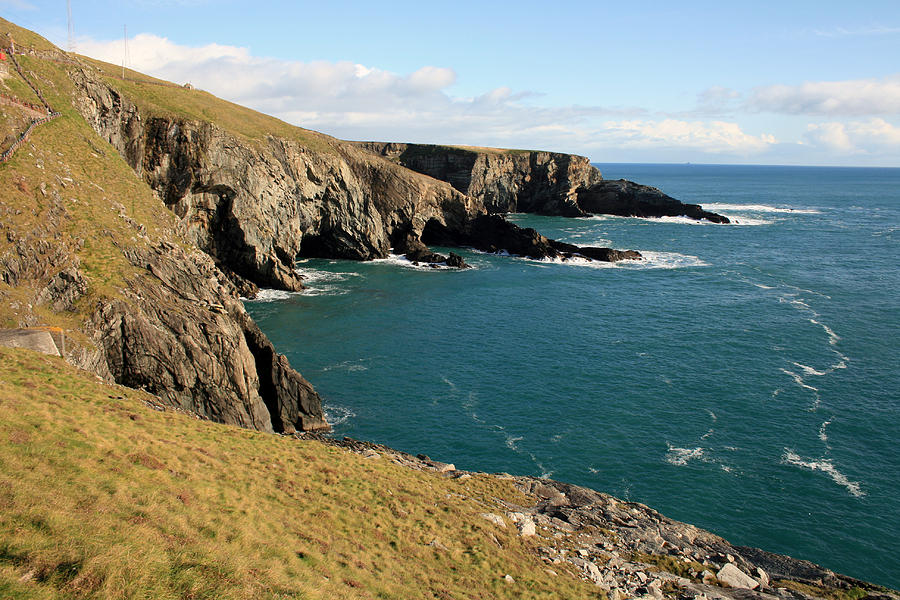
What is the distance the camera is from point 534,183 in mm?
171000

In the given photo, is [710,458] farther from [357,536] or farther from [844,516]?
[357,536]

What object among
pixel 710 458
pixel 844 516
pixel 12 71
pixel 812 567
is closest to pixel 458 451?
pixel 710 458

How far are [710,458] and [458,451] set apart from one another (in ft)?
58.8

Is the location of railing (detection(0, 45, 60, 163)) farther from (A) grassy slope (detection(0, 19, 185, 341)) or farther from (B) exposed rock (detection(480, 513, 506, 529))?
(B) exposed rock (detection(480, 513, 506, 529))

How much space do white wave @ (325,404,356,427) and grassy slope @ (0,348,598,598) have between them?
12030 mm

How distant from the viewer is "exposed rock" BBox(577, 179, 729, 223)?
16525 centimetres

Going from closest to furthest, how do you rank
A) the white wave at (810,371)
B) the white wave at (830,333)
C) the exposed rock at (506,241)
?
the white wave at (810,371) → the white wave at (830,333) → the exposed rock at (506,241)

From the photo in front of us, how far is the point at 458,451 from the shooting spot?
133 ft

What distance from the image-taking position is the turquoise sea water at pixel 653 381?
35844 mm

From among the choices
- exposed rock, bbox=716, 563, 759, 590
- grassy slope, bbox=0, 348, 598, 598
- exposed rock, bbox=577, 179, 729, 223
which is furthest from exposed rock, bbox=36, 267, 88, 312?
exposed rock, bbox=577, 179, 729, 223

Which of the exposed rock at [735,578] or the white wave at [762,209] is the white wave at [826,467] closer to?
the exposed rock at [735,578]

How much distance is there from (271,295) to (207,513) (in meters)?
60.2

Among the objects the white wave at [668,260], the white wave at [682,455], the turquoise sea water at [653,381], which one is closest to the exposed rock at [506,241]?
the white wave at [668,260]

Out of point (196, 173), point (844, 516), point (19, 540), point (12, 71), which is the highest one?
point (12, 71)
